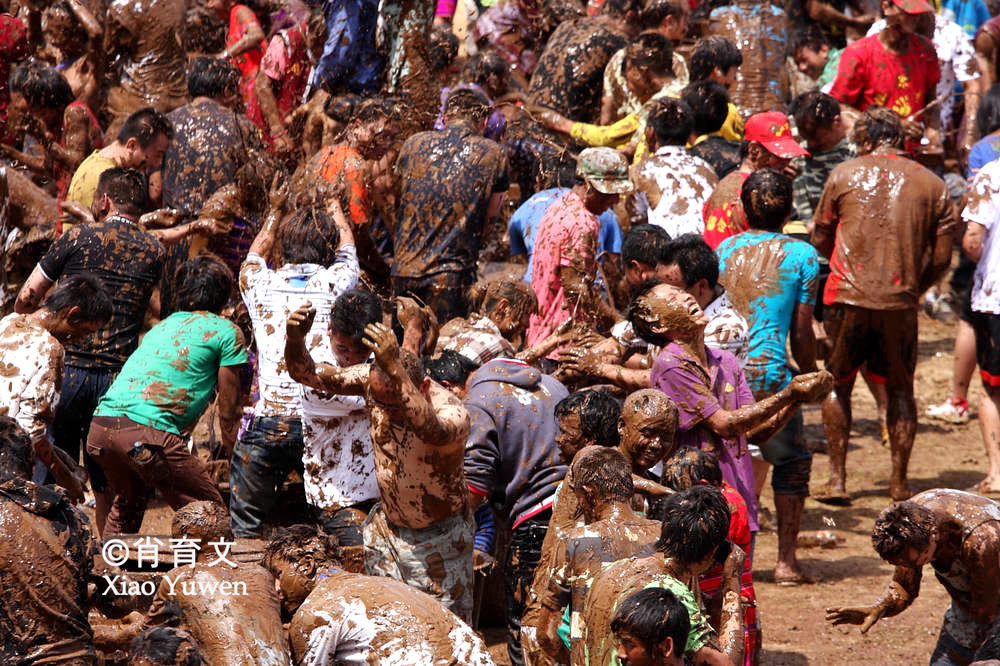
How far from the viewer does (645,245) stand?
21.9 feet

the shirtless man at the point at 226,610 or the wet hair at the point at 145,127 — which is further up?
the wet hair at the point at 145,127

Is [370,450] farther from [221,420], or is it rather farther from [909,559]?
[909,559]

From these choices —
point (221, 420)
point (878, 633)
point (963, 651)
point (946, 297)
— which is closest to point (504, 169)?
point (221, 420)

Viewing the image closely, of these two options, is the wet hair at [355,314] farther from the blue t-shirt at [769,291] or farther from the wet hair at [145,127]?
the wet hair at [145,127]

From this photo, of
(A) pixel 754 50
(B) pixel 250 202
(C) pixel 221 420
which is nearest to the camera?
(C) pixel 221 420

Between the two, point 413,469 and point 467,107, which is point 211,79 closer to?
point 467,107

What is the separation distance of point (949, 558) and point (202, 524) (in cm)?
300

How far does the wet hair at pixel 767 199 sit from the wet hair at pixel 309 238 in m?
2.38

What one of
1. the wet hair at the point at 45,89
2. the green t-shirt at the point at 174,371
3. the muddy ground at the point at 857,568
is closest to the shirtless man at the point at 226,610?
the green t-shirt at the point at 174,371

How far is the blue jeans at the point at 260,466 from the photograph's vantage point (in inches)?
249

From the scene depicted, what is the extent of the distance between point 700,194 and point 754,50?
135 inches

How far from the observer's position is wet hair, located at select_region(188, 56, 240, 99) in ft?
28.9

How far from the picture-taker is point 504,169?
816 cm

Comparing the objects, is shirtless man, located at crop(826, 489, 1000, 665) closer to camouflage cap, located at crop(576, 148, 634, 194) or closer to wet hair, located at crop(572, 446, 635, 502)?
wet hair, located at crop(572, 446, 635, 502)
